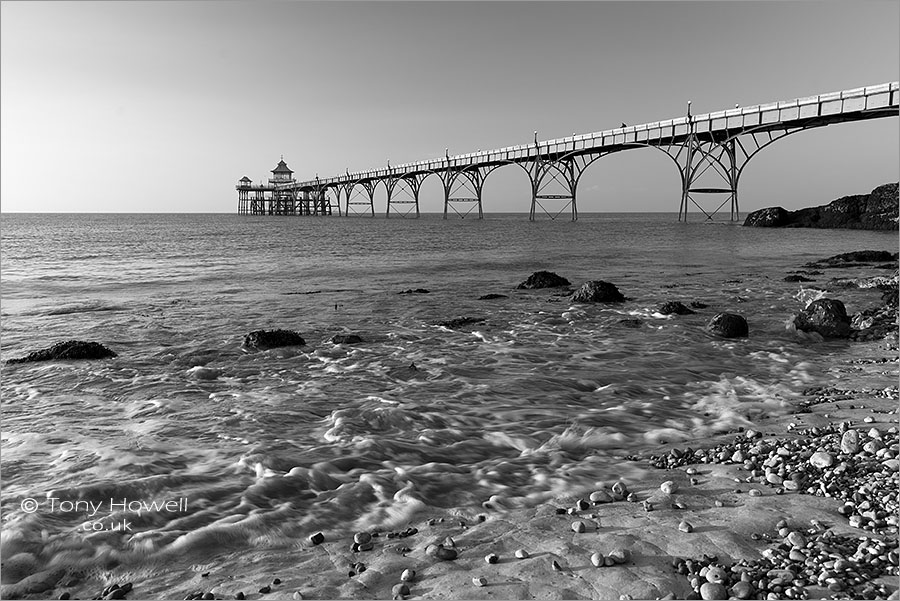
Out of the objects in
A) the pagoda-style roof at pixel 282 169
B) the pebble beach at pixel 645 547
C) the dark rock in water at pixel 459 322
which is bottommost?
the pebble beach at pixel 645 547

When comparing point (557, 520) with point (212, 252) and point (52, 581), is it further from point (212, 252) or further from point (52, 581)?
point (212, 252)

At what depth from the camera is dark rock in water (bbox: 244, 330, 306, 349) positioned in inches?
332

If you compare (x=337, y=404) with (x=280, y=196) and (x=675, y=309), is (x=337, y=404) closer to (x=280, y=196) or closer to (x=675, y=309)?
(x=675, y=309)

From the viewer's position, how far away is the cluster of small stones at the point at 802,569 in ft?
8.49

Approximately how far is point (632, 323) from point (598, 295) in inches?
89.0

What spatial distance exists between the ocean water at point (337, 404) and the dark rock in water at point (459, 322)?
0.73ft

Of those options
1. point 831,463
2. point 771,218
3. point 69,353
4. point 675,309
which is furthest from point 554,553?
point 771,218

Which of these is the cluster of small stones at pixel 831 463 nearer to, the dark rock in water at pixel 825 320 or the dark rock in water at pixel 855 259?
the dark rock in water at pixel 825 320

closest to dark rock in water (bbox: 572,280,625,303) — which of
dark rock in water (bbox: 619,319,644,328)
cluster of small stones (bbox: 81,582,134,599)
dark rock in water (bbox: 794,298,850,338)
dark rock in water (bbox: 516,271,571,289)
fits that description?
dark rock in water (bbox: 619,319,644,328)

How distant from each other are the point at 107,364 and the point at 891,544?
8212 millimetres

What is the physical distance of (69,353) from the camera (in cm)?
777

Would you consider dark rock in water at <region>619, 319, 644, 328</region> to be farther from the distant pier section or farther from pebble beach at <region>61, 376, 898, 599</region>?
the distant pier section

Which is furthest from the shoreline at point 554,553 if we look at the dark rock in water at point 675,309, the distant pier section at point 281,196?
the distant pier section at point 281,196

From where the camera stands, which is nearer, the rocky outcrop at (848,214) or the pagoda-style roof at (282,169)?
the rocky outcrop at (848,214)
